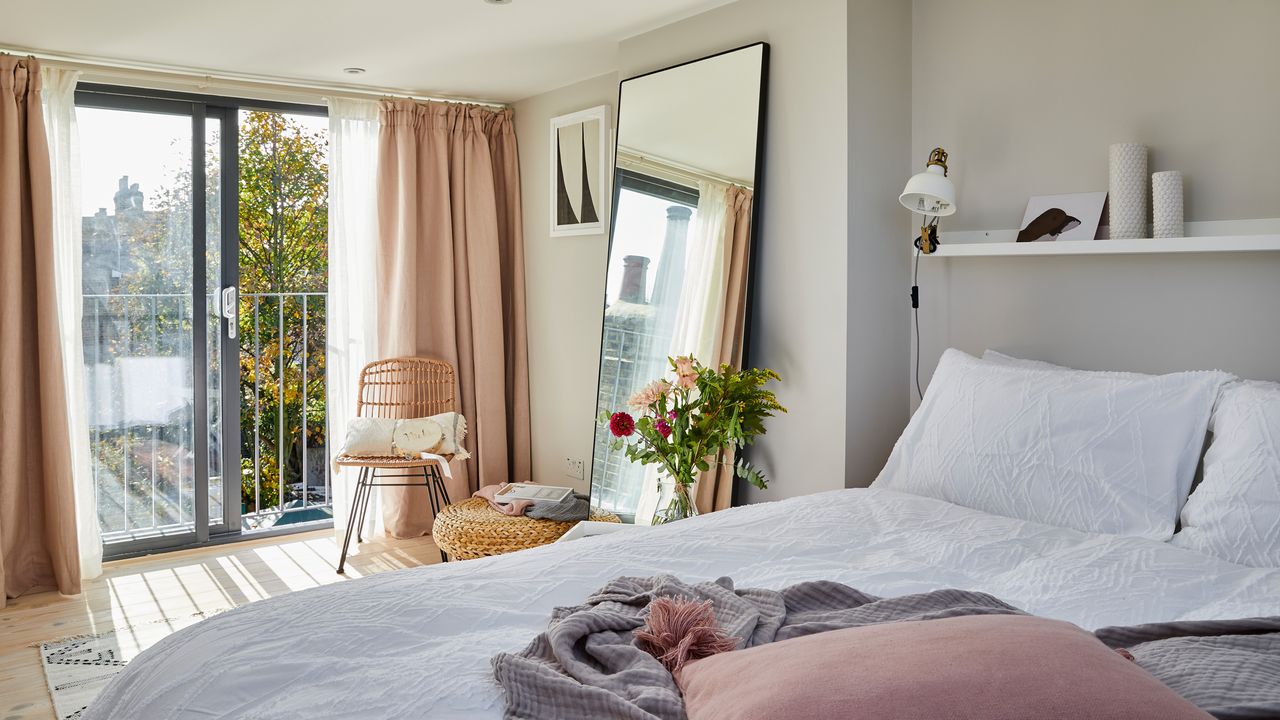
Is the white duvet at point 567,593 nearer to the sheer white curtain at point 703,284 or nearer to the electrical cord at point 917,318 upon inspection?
the electrical cord at point 917,318

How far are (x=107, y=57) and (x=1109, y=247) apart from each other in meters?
4.01

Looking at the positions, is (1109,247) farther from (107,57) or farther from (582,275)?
(107,57)

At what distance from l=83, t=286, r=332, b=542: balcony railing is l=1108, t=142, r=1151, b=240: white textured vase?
3.90 metres

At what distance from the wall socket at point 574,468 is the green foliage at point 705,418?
4.32 ft

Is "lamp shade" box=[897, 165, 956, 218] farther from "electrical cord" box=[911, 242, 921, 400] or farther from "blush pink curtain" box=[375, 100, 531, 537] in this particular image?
"blush pink curtain" box=[375, 100, 531, 537]

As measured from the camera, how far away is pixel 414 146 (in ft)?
15.0

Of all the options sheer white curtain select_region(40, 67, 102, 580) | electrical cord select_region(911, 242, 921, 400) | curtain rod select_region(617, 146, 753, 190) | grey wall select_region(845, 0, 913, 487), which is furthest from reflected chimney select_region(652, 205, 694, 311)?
sheer white curtain select_region(40, 67, 102, 580)

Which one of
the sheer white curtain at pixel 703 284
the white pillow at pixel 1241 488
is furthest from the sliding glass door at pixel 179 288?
the white pillow at pixel 1241 488

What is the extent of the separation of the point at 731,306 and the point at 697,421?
48 centimetres

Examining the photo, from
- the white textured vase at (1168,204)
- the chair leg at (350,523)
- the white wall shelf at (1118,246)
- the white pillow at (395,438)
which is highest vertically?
the white textured vase at (1168,204)

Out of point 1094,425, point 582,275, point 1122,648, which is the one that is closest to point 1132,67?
point 1094,425

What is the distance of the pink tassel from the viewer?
4.02 feet

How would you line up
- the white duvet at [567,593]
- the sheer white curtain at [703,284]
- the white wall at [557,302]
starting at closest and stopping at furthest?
the white duvet at [567,593], the sheer white curtain at [703,284], the white wall at [557,302]

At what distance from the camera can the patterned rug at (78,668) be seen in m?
2.75
